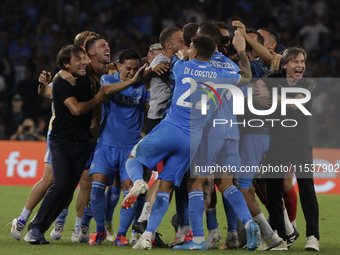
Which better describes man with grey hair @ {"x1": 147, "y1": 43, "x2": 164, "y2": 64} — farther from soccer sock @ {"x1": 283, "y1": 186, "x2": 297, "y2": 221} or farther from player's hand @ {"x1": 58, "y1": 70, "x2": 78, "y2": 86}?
soccer sock @ {"x1": 283, "y1": 186, "x2": 297, "y2": 221}

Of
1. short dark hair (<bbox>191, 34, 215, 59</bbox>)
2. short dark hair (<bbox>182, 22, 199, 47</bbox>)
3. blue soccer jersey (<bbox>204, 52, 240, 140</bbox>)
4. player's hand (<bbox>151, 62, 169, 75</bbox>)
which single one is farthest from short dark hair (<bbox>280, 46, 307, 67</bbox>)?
player's hand (<bbox>151, 62, 169, 75</bbox>)

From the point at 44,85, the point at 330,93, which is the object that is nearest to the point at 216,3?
the point at 330,93

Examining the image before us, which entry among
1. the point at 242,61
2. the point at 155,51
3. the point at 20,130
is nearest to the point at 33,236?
the point at 155,51

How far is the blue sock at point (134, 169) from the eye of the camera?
608 centimetres

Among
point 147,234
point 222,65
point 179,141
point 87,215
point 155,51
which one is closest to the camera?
point 147,234

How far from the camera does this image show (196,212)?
6.11 metres

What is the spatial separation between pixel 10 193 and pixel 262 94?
21.1 ft

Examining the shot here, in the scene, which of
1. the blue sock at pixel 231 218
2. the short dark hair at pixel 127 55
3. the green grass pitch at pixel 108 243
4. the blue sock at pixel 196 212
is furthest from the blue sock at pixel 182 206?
the short dark hair at pixel 127 55

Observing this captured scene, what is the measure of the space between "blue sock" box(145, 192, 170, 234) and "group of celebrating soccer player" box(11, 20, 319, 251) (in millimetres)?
11

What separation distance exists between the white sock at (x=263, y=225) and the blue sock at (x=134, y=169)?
4.52 feet

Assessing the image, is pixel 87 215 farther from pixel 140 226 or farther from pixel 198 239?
pixel 198 239

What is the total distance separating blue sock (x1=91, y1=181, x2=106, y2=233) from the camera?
6629 millimetres

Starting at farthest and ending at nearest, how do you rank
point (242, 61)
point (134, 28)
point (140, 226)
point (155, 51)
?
1. point (134, 28)
2. point (155, 51)
3. point (242, 61)
4. point (140, 226)

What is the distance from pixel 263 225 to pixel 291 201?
95 centimetres
